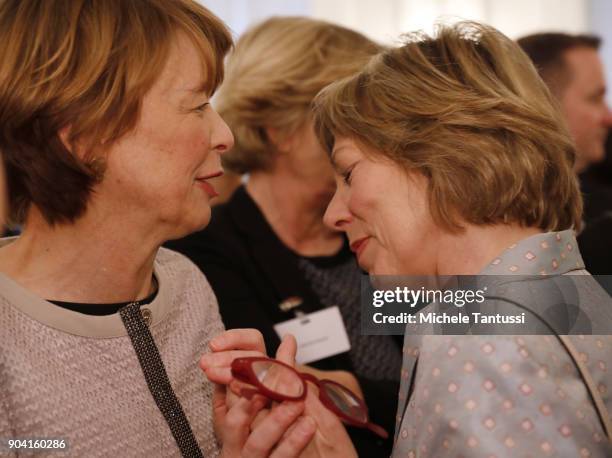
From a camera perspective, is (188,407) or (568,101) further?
(568,101)

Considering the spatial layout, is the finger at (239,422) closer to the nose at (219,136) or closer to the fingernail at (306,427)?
the fingernail at (306,427)

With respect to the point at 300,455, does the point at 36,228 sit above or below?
above

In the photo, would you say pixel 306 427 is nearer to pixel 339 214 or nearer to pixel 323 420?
pixel 323 420

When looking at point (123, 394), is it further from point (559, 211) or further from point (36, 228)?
point (559, 211)

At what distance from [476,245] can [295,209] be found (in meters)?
1.00

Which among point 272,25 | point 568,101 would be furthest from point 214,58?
point 568,101

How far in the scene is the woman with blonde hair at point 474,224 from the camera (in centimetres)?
116

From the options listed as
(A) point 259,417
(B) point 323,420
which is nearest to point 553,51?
(B) point 323,420

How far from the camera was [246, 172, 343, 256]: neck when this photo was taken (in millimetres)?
2398

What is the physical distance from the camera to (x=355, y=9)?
5402 millimetres

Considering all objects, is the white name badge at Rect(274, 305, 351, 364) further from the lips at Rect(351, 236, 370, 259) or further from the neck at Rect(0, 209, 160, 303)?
the neck at Rect(0, 209, 160, 303)

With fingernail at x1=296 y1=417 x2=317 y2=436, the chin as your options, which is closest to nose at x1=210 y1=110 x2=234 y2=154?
the chin

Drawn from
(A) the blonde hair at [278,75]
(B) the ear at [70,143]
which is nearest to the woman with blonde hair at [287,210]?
(A) the blonde hair at [278,75]

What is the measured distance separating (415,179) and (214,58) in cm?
47
